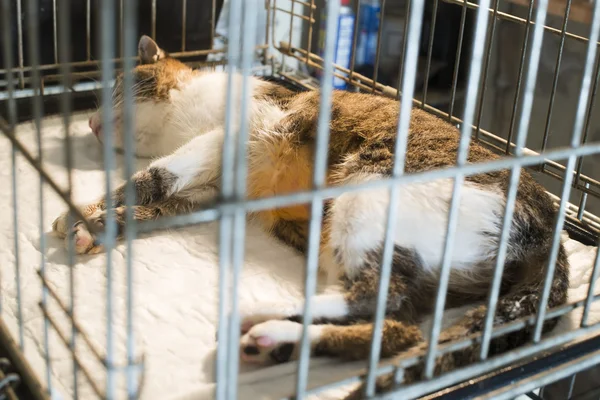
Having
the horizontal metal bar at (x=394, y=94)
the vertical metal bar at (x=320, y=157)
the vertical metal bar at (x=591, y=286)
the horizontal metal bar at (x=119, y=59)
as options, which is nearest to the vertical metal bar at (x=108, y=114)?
the vertical metal bar at (x=320, y=157)

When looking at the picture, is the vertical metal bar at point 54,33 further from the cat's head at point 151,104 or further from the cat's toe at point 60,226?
the cat's toe at point 60,226

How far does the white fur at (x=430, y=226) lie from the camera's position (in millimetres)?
1406

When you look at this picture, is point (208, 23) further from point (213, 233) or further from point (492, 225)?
point (492, 225)

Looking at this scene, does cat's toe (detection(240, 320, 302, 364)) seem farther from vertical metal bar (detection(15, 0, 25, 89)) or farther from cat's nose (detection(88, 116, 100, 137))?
vertical metal bar (detection(15, 0, 25, 89))

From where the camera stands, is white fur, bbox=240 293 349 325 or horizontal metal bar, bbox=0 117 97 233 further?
white fur, bbox=240 293 349 325

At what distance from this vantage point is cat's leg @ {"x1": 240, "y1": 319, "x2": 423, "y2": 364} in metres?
1.29

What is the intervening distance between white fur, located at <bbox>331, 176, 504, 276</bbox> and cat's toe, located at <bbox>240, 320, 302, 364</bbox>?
0.19 m

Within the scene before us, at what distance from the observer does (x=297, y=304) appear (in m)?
1.38

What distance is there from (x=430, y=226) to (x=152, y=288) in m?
0.56

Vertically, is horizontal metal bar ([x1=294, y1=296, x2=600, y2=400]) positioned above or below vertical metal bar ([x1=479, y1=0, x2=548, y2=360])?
below

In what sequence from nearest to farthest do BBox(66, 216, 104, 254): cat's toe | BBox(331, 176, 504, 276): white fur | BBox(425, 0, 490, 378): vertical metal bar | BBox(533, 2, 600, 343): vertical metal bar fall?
1. BBox(425, 0, 490, 378): vertical metal bar
2. BBox(533, 2, 600, 343): vertical metal bar
3. BBox(331, 176, 504, 276): white fur
4. BBox(66, 216, 104, 254): cat's toe

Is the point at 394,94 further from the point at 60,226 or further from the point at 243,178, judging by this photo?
the point at 243,178

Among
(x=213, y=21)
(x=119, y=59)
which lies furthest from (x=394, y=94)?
(x=119, y=59)

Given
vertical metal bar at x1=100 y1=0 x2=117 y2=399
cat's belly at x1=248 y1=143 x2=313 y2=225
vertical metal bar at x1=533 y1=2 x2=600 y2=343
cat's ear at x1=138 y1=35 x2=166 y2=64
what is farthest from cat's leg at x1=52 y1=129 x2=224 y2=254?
vertical metal bar at x1=100 y1=0 x2=117 y2=399
